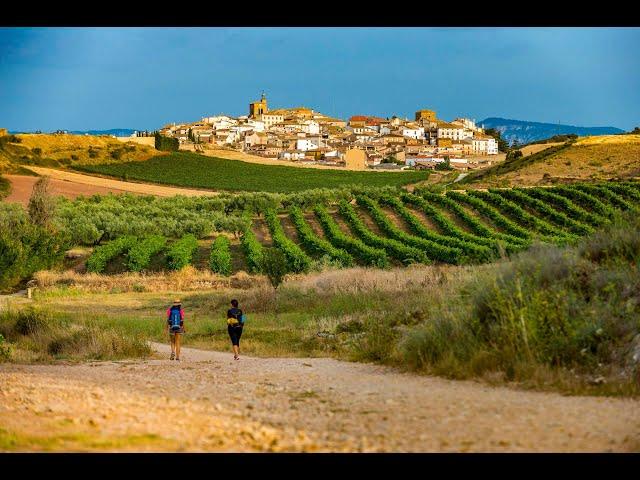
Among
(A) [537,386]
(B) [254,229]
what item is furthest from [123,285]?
(A) [537,386]

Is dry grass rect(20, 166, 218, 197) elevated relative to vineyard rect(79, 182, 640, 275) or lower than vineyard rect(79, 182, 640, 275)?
elevated

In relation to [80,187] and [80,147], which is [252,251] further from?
[80,147]

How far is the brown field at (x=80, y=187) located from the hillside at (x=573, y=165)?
2985 cm

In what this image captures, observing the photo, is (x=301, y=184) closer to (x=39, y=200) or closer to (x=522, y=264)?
(x=39, y=200)

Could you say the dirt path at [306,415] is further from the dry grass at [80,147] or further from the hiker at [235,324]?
the dry grass at [80,147]

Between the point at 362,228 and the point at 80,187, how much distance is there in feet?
136

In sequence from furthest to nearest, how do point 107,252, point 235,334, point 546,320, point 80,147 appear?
point 80,147 < point 107,252 < point 235,334 < point 546,320

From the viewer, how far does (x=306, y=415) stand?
8.70 metres

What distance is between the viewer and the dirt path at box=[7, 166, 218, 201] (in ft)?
280

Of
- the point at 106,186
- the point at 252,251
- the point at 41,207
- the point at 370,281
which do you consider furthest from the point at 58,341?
the point at 106,186

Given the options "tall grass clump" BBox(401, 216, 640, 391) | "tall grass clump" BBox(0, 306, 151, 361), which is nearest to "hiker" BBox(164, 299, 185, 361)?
"tall grass clump" BBox(0, 306, 151, 361)

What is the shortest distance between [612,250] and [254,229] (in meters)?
49.4

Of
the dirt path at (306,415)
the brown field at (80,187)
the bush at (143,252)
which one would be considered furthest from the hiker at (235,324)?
the brown field at (80,187)

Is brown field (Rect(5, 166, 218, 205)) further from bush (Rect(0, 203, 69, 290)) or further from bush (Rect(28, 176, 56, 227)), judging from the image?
bush (Rect(0, 203, 69, 290))
